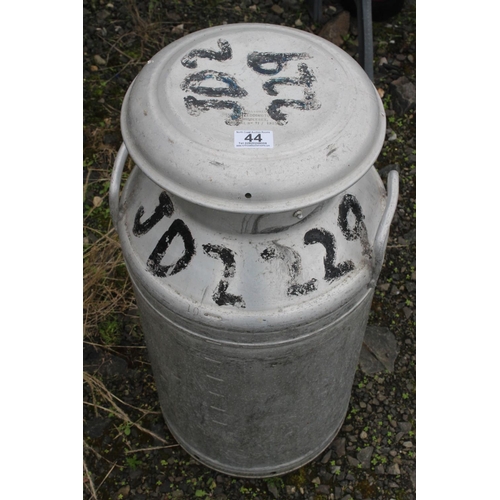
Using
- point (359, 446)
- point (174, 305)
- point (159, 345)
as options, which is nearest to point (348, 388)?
point (359, 446)

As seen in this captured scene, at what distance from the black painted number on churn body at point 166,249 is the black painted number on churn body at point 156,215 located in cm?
4

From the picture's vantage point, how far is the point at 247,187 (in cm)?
140

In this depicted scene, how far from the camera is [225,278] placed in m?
1.59

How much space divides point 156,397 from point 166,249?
1.04 metres

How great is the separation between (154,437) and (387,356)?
96cm

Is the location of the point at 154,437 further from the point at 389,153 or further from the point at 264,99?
the point at 389,153

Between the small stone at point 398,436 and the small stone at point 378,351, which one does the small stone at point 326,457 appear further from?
the small stone at point 378,351

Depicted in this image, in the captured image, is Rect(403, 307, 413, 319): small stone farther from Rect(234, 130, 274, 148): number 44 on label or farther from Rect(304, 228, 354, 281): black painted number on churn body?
Rect(234, 130, 274, 148): number 44 on label

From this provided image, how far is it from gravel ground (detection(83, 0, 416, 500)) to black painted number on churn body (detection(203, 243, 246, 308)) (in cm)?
101

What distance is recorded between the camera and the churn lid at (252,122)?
1.42 meters

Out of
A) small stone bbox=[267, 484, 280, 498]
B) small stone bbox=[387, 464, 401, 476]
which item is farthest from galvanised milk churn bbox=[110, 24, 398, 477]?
small stone bbox=[387, 464, 401, 476]

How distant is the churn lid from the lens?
1.42 metres

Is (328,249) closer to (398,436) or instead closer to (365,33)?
(398,436)

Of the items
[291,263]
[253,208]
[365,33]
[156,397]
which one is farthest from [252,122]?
[365,33]
